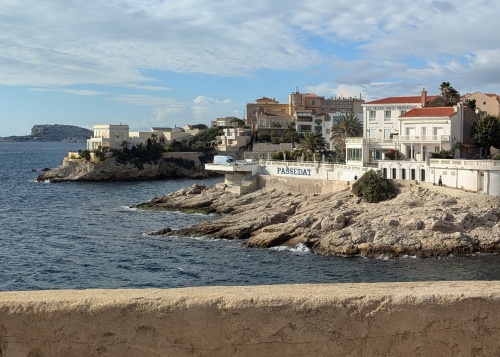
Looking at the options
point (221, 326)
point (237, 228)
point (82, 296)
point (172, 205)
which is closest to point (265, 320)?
point (221, 326)

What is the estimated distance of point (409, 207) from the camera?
128ft

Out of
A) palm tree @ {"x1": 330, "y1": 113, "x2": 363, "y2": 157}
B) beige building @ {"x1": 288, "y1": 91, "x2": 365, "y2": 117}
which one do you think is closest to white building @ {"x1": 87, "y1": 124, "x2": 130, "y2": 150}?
beige building @ {"x1": 288, "y1": 91, "x2": 365, "y2": 117}

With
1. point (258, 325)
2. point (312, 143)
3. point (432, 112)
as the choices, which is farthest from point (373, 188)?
point (258, 325)

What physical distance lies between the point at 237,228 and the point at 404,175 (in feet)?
46.1

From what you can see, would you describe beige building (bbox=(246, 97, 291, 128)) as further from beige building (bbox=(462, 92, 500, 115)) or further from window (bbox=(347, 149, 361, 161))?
window (bbox=(347, 149, 361, 161))

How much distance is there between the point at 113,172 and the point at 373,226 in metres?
66.0

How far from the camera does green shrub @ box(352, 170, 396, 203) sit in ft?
137

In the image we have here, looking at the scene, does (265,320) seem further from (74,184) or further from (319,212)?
(74,184)

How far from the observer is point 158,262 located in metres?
32.6

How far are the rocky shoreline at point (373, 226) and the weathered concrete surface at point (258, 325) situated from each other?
28.0 meters

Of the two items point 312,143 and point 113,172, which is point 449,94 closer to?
point 312,143

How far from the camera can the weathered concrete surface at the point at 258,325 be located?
5227mm

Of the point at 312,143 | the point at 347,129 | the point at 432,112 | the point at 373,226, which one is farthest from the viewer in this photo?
the point at 347,129

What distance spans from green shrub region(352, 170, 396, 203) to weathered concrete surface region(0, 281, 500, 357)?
37.1 meters
